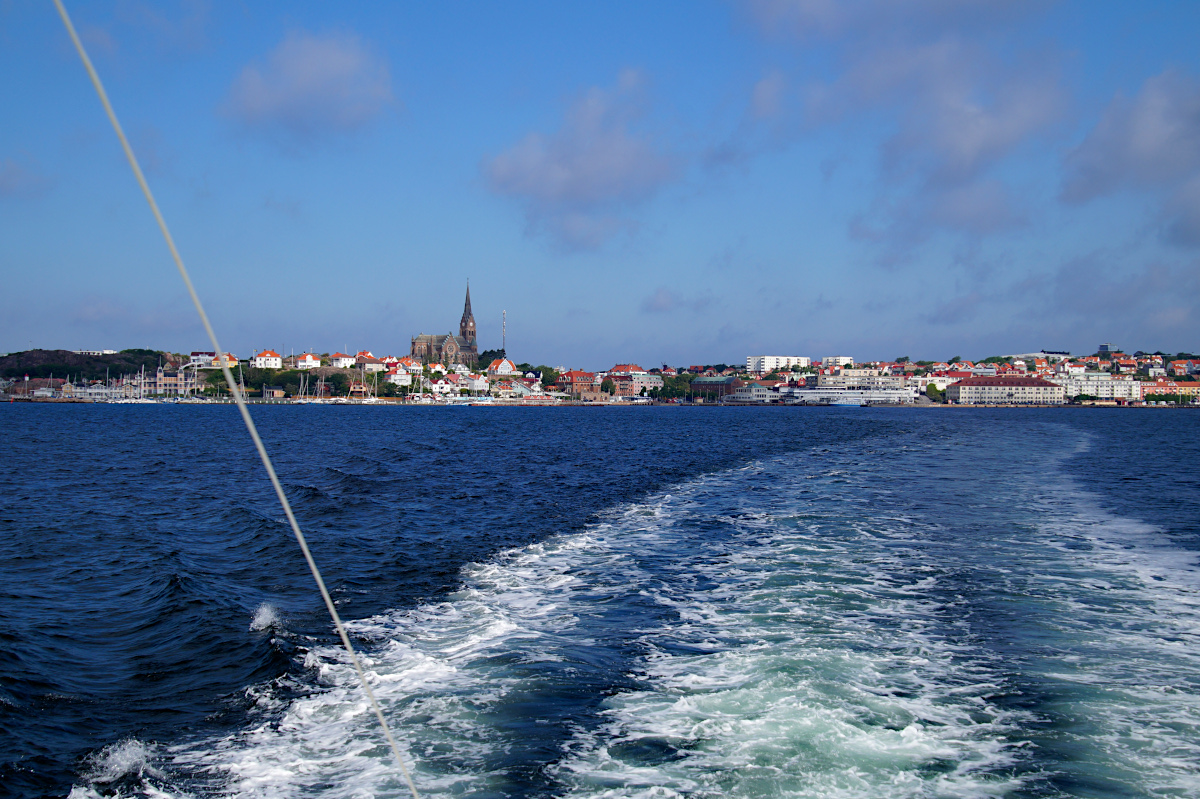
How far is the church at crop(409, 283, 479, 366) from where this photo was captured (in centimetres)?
17538

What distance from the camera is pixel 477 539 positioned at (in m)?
12.5

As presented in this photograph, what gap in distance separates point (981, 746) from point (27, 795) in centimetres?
611

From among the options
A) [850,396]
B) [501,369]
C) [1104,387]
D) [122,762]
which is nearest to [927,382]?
[850,396]

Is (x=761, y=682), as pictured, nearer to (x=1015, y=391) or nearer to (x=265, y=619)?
(x=265, y=619)

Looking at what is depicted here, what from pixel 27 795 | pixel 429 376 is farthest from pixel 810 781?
pixel 429 376

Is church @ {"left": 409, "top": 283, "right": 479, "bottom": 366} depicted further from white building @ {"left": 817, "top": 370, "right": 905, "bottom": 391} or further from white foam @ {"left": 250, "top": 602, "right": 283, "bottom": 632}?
white foam @ {"left": 250, "top": 602, "right": 283, "bottom": 632}

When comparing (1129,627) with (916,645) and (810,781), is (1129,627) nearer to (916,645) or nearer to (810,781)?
(916,645)

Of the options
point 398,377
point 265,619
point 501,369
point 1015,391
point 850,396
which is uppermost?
point 501,369

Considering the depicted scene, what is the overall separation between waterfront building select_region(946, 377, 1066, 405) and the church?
4350 inches

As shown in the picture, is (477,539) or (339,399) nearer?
(477,539)

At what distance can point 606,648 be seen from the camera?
707 cm

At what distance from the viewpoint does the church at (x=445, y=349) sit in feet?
575

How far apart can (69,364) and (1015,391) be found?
185m

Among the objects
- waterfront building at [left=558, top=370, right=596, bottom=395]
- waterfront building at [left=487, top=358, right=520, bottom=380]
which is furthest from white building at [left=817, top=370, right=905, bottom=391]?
waterfront building at [left=487, top=358, right=520, bottom=380]
